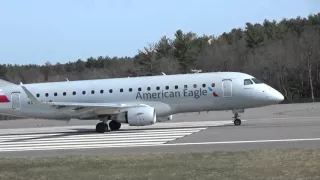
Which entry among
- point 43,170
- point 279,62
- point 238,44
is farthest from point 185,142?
point 238,44

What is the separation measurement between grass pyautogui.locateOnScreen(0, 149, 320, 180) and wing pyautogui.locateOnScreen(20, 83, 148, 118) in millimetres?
11108

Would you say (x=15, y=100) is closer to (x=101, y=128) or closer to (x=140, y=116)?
(x=101, y=128)

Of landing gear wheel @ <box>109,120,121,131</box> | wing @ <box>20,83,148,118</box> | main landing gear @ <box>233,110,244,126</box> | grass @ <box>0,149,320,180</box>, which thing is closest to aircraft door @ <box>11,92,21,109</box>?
wing @ <box>20,83,148,118</box>

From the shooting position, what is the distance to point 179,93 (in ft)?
84.2

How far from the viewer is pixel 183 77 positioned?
1032 inches

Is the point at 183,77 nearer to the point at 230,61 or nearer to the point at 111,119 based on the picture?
the point at 111,119

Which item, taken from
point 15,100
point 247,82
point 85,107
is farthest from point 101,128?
point 247,82

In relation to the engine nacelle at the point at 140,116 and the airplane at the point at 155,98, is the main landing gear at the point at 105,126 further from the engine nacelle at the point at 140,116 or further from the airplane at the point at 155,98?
the engine nacelle at the point at 140,116

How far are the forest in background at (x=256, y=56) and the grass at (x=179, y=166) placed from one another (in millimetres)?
46685

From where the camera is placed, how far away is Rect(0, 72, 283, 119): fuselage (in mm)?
25328

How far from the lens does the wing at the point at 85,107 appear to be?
80.5 feet

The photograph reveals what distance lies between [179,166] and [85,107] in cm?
1454

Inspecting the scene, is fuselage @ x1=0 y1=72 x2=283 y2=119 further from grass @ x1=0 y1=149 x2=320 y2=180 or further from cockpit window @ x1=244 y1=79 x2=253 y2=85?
grass @ x1=0 y1=149 x2=320 y2=180

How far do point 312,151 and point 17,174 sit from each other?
686cm
